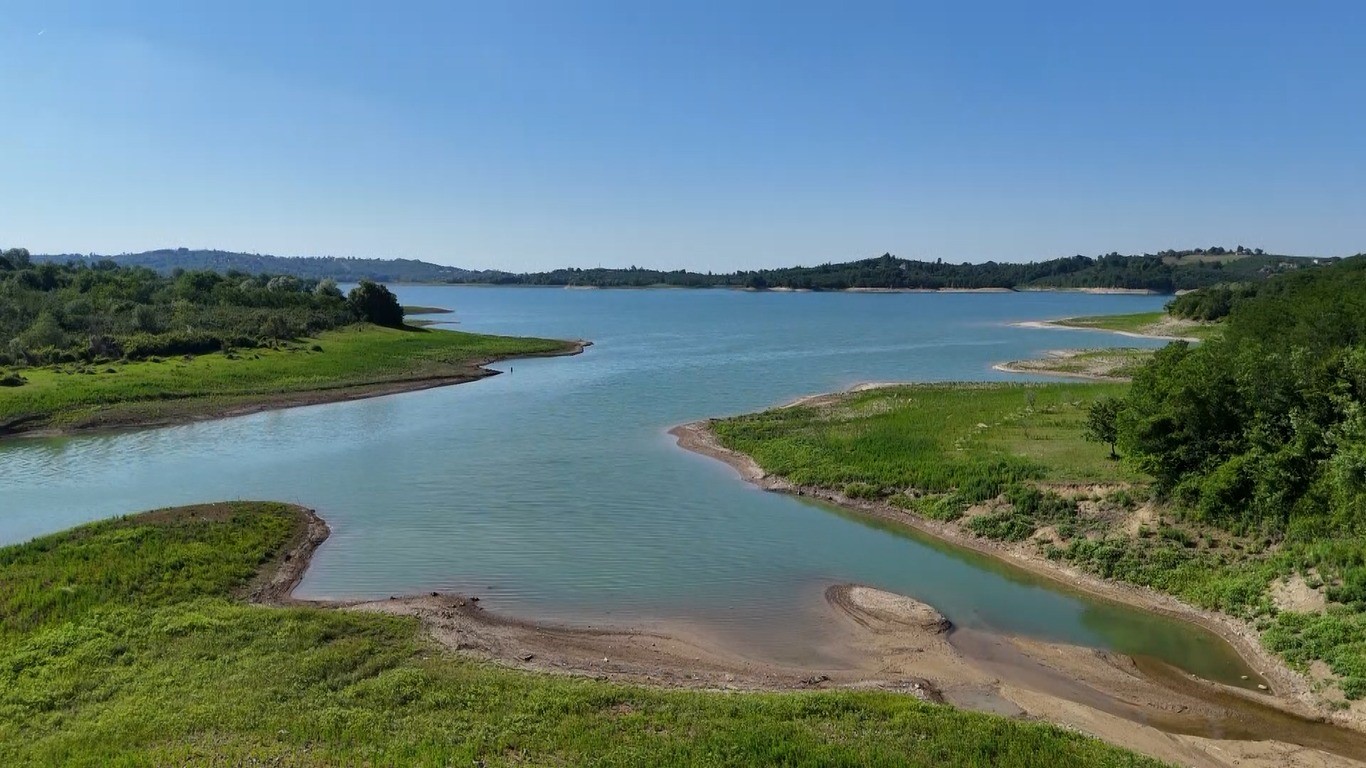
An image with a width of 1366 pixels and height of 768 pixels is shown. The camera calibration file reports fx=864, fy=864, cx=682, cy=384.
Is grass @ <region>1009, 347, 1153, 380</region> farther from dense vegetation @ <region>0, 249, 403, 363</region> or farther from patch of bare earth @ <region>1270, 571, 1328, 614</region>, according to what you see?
dense vegetation @ <region>0, 249, 403, 363</region>

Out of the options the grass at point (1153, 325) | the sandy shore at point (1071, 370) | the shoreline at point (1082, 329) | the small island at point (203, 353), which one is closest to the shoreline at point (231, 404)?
the small island at point (203, 353)

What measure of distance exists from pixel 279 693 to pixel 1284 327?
188ft

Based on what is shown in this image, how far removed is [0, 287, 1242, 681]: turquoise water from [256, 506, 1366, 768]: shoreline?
1.03 meters

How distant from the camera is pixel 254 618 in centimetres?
1988

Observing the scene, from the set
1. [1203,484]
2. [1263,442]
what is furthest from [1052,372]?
[1203,484]

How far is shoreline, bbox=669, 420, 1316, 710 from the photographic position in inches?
729

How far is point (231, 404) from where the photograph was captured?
56.4 metres

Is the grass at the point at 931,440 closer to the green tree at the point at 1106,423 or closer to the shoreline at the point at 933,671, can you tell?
the green tree at the point at 1106,423

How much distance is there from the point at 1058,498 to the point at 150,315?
272 feet

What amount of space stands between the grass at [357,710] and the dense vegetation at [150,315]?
55.5 metres

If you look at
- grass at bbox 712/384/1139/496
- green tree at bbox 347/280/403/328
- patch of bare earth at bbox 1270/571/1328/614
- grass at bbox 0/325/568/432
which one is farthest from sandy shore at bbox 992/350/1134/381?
green tree at bbox 347/280/403/328

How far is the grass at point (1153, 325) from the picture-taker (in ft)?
360

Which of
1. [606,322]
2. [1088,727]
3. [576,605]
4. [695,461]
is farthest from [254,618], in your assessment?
[606,322]

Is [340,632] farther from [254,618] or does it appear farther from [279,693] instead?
[279,693]
